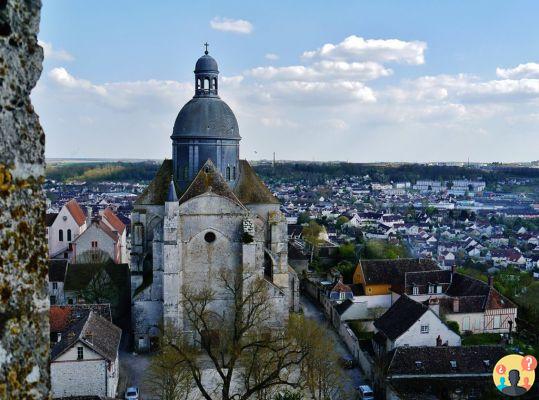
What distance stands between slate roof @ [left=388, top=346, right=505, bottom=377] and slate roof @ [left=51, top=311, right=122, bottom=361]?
547 inches

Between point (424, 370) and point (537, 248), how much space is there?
67971 mm

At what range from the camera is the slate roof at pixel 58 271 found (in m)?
44.3

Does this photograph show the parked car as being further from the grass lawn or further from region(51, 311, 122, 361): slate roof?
region(51, 311, 122, 361): slate roof

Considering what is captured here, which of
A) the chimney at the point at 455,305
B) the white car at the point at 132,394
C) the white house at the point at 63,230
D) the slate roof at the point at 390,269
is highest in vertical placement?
the white house at the point at 63,230

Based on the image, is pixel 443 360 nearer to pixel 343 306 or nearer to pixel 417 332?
pixel 417 332

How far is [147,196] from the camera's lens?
3841cm

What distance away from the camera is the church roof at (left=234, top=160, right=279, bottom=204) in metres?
39.4

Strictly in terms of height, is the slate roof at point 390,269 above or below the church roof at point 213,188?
below

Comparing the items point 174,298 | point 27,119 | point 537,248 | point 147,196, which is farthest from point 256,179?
point 537,248

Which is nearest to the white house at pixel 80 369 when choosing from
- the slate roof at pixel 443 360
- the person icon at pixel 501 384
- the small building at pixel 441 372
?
the small building at pixel 441 372

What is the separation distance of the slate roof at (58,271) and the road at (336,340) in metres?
18.4

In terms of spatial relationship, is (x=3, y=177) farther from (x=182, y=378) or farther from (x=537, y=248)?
(x=537, y=248)

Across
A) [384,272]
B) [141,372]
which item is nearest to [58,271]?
[141,372]

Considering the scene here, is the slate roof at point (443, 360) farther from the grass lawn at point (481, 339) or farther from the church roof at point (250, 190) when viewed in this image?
the church roof at point (250, 190)
